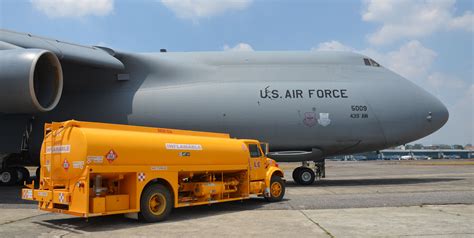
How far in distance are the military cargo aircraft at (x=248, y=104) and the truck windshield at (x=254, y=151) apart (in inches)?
175

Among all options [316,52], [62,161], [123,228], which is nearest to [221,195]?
[123,228]

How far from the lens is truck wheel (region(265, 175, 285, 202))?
14203mm

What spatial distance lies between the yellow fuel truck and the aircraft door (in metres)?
1.43

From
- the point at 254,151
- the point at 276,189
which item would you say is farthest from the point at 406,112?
the point at 254,151

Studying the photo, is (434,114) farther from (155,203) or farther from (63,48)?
(63,48)

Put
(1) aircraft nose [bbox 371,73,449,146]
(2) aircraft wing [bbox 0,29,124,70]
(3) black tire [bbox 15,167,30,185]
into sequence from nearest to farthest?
(2) aircraft wing [bbox 0,29,124,70]
(1) aircraft nose [bbox 371,73,449,146]
(3) black tire [bbox 15,167,30,185]

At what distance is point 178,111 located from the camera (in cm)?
1866

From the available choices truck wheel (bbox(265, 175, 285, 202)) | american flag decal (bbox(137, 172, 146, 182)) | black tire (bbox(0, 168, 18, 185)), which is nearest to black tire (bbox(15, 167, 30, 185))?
black tire (bbox(0, 168, 18, 185))

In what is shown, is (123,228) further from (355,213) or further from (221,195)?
(355,213)

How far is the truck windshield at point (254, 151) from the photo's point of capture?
14.0m

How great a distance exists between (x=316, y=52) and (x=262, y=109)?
411 cm

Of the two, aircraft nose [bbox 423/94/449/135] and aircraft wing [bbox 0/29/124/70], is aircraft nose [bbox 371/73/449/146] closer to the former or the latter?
aircraft nose [bbox 423/94/449/135]

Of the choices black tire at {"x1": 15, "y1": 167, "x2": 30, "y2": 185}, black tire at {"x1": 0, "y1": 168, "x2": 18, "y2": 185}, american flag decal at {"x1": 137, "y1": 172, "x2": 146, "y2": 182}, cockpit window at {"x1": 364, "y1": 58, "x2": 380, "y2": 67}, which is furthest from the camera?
black tire at {"x1": 15, "y1": 167, "x2": 30, "y2": 185}

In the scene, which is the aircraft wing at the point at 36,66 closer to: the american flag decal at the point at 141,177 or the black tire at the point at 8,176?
the american flag decal at the point at 141,177
